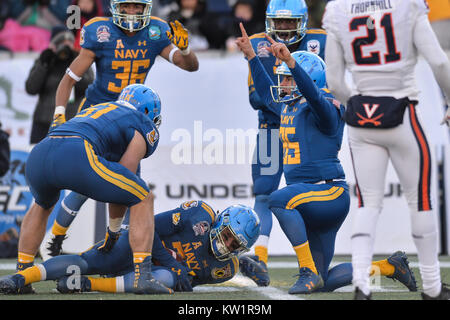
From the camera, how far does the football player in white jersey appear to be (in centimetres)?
448

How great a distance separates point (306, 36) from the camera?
6750mm

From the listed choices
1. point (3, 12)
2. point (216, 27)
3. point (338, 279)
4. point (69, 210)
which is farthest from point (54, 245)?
point (3, 12)

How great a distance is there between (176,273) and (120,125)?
0.97m

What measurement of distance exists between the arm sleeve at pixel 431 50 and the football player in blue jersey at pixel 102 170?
1.71 meters

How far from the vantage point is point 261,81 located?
6.22 meters

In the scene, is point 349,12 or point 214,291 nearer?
point 349,12

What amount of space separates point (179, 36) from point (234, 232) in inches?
69.2

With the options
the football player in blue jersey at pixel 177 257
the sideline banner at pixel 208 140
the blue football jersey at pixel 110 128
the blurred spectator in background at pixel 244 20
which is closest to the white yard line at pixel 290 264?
the sideline banner at pixel 208 140

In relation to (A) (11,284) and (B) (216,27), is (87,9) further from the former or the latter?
(A) (11,284)

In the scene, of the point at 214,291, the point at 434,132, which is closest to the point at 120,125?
the point at 214,291

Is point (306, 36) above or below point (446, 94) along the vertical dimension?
above

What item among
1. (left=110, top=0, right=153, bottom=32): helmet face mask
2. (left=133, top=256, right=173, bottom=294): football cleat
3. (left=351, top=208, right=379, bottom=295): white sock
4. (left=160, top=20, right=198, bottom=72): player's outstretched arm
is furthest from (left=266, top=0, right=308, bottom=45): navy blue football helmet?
(left=351, top=208, right=379, bottom=295): white sock
